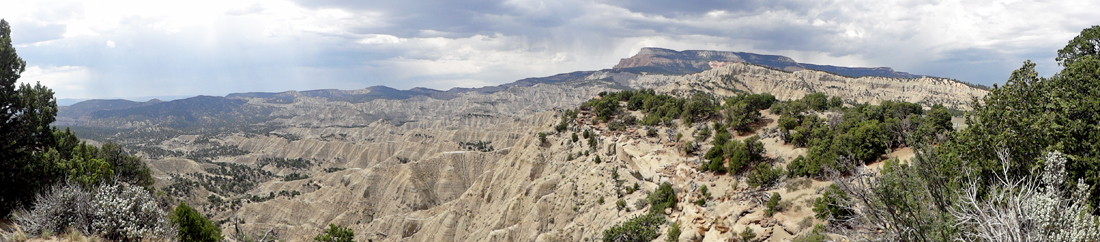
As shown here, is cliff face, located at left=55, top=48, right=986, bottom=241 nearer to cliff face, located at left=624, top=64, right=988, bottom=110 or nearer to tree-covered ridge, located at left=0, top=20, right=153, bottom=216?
cliff face, located at left=624, top=64, right=988, bottom=110

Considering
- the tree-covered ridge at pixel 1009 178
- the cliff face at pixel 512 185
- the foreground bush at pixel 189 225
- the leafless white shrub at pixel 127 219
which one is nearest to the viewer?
the tree-covered ridge at pixel 1009 178

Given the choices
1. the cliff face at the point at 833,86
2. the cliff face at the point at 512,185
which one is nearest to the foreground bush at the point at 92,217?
the cliff face at the point at 512,185

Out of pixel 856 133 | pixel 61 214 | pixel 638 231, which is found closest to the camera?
pixel 61 214

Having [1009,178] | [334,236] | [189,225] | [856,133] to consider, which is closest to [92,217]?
[189,225]

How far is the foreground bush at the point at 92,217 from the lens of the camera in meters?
13.6

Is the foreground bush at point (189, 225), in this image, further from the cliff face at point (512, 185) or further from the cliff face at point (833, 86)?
the cliff face at point (833, 86)

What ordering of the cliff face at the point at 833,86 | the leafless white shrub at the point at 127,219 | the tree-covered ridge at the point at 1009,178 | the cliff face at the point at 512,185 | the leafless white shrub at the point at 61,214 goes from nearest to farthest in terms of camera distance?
the tree-covered ridge at the point at 1009,178, the leafless white shrub at the point at 61,214, the leafless white shrub at the point at 127,219, the cliff face at the point at 512,185, the cliff face at the point at 833,86

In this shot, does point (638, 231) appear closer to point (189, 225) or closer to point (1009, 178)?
point (1009, 178)

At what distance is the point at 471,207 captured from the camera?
51969 millimetres

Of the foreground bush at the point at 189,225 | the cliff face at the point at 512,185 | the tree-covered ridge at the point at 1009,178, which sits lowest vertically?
the cliff face at the point at 512,185

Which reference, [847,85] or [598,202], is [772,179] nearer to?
[598,202]

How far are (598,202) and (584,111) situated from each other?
26.8 metres

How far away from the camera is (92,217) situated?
14.1 metres

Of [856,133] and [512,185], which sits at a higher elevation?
[856,133]
